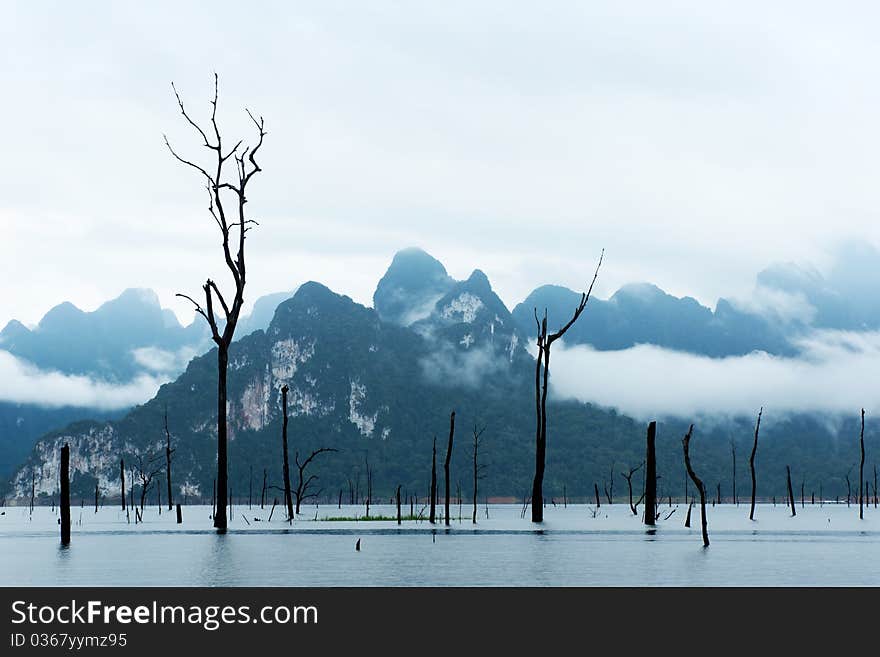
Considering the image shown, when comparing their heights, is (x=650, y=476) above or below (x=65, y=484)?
below

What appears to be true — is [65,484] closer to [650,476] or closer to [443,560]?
[443,560]

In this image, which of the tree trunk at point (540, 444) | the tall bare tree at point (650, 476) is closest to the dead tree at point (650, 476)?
the tall bare tree at point (650, 476)

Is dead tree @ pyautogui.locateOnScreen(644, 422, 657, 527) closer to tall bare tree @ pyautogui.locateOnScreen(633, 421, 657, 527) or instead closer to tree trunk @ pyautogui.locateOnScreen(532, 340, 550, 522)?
tall bare tree @ pyautogui.locateOnScreen(633, 421, 657, 527)

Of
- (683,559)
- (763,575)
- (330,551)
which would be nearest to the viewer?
(763,575)

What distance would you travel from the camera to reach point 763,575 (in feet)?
111

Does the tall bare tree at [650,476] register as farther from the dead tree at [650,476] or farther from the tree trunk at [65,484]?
the tree trunk at [65,484]

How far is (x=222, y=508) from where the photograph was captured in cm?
5731

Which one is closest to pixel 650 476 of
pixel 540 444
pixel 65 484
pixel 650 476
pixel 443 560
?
pixel 650 476

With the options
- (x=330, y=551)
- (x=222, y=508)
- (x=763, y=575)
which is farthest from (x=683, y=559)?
(x=222, y=508)

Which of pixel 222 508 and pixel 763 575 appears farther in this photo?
pixel 222 508

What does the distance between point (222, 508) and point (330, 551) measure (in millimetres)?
13254
